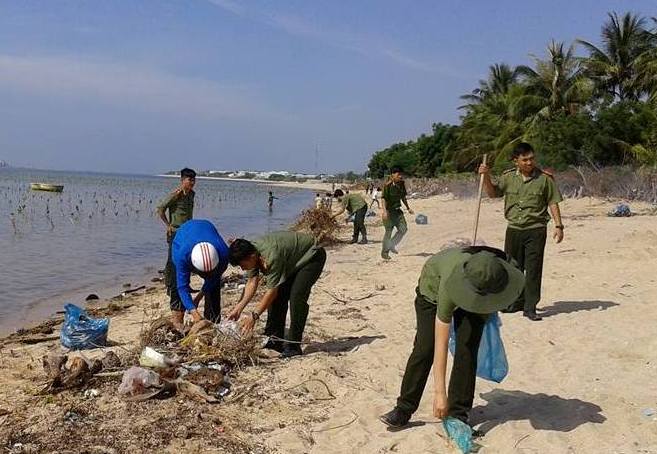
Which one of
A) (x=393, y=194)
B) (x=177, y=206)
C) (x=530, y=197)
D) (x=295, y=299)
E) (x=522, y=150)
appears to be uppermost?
(x=522, y=150)

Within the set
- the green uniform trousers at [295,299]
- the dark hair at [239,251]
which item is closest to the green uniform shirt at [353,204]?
the green uniform trousers at [295,299]

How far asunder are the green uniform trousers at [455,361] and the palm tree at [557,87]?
3267cm

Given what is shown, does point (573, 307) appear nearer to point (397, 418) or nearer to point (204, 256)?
point (397, 418)

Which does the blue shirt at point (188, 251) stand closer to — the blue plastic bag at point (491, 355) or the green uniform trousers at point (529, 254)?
the blue plastic bag at point (491, 355)

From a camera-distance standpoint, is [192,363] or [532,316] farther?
[532,316]

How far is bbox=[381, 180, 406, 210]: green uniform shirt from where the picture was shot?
10.9 m

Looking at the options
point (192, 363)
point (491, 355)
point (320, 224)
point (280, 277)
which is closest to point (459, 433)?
point (491, 355)

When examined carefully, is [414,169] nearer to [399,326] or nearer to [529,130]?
[529,130]

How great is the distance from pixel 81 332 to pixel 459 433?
3932 mm

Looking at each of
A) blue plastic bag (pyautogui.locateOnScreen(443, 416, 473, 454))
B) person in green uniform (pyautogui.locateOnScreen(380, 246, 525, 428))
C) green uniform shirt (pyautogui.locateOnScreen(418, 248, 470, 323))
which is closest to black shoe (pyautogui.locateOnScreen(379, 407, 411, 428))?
person in green uniform (pyautogui.locateOnScreen(380, 246, 525, 428))

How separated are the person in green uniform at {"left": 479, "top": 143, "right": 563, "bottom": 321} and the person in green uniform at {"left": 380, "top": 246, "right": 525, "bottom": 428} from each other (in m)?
2.96

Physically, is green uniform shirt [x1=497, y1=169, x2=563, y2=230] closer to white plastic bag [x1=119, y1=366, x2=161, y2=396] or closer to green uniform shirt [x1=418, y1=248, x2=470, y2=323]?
green uniform shirt [x1=418, y1=248, x2=470, y2=323]

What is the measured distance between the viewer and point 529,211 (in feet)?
21.4

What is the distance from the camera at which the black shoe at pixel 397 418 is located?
383 centimetres
